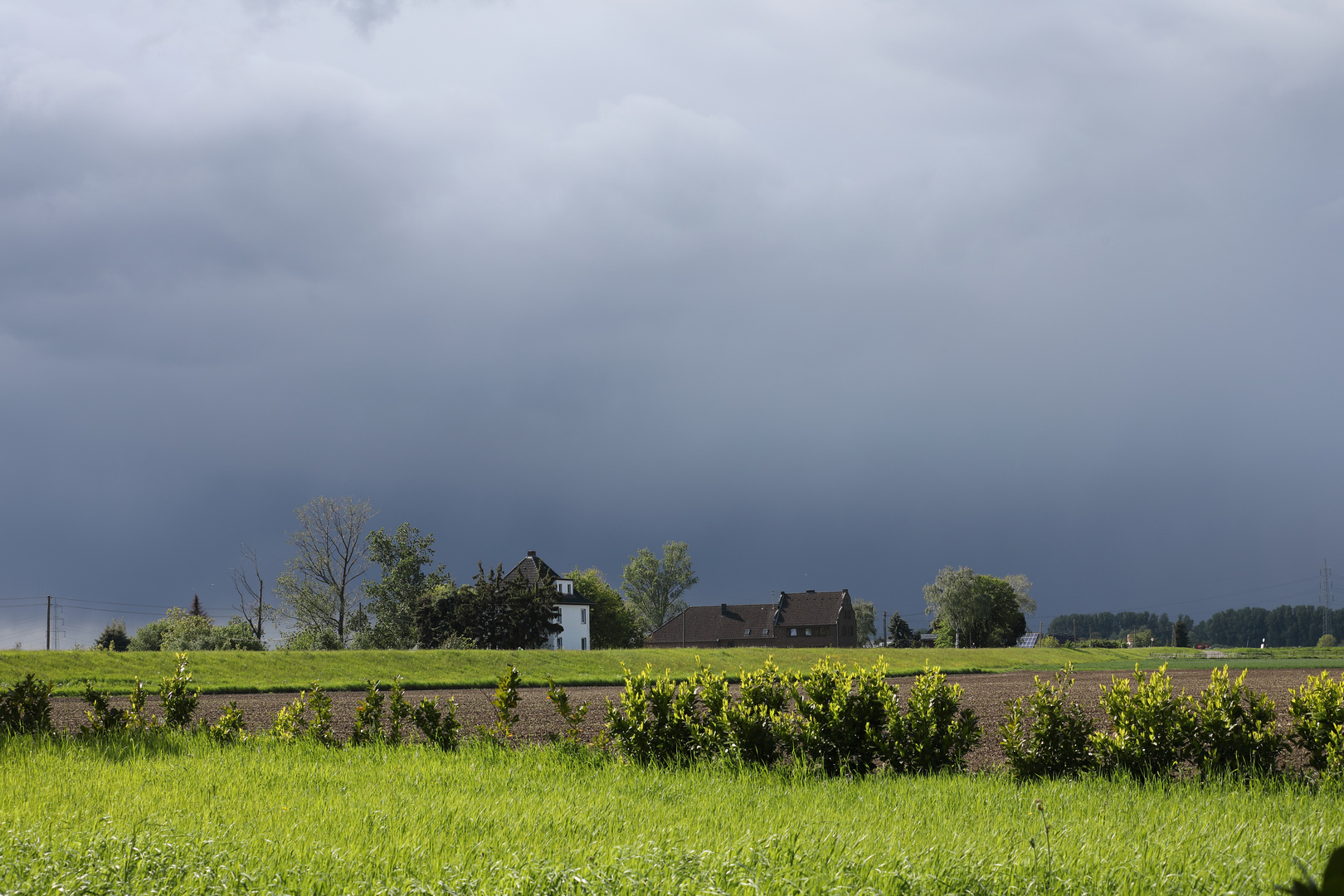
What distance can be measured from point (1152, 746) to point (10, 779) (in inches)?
432

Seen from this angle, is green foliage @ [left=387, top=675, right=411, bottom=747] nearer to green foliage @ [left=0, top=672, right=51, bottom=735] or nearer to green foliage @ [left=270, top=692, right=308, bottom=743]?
green foliage @ [left=270, top=692, right=308, bottom=743]

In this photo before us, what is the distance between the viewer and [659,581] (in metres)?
104

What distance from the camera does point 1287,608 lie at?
19825 cm

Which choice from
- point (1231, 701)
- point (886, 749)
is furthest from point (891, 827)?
point (1231, 701)

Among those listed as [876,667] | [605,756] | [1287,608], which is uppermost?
[876,667]

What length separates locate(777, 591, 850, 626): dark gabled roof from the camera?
331ft

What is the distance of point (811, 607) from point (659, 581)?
16.9 meters

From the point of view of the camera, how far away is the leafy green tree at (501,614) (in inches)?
2315

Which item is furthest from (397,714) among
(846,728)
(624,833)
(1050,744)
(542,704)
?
(542,704)

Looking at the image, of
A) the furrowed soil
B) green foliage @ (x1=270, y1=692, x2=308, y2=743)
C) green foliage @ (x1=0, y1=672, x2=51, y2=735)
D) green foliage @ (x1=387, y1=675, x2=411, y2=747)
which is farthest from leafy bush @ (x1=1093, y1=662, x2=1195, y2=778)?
green foliage @ (x1=0, y1=672, x2=51, y2=735)

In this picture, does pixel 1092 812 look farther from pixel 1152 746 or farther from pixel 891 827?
pixel 1152 746

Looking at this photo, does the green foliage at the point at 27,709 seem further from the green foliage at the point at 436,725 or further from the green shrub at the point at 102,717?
the green foliage at the point at 436,725

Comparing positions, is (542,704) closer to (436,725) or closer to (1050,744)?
(436,725)

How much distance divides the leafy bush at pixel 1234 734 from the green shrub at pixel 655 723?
531cm
